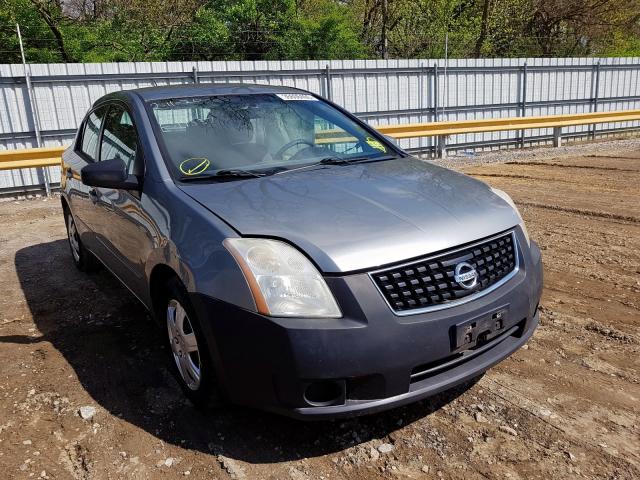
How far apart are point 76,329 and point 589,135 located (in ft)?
53.5

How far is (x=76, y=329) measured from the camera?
13.5 feet

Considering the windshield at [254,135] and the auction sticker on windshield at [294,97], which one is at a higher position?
the auction sticker on windshield at [294,97]

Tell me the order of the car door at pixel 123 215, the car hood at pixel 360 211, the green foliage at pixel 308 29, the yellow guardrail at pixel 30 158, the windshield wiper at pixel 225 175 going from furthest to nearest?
the green foliage at pixel 308 29 → the yellow guardrail at pixel 30 158 → the car door at pixel 123 215 → the windshield wiper at pixel 225 175 → the car hood at pixel 360 211

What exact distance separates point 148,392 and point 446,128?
11.0 metres

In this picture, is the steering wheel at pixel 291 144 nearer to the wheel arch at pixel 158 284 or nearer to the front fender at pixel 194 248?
the front fender at pixel 194 248

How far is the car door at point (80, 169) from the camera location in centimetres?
443

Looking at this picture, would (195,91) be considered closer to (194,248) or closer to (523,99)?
(194,248)

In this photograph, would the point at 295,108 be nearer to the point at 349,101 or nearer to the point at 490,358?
the point at 490,358

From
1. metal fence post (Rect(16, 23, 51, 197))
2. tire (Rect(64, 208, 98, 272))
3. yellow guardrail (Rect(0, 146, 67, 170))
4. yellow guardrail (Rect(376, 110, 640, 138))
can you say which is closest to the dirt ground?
tire (Rect(64, 208, 98, 272))

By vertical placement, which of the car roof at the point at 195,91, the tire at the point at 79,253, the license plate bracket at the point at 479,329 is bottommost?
the tire at the point at 79,253

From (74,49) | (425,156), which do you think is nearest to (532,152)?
(425,156)

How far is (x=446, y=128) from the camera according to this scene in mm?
12891

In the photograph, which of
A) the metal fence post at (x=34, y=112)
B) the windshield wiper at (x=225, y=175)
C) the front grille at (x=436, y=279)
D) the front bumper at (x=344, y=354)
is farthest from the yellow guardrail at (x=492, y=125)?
the front bumper at (x=344, y=354)

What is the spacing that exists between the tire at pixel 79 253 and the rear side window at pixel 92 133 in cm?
81
